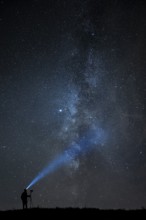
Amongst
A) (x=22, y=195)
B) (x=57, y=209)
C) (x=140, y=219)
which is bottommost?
(x=140, y=219)

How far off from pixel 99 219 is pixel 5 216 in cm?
613

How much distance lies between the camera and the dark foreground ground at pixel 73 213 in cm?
1916

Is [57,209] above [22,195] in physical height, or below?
below

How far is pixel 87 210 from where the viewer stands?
20.8 metres

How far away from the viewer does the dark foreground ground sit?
19156 millimetres

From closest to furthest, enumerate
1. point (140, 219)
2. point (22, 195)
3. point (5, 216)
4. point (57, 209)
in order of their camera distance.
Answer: point (140, 219), point (5, 216), point (57, 209), point (22, 195)

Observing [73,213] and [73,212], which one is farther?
[73,212]

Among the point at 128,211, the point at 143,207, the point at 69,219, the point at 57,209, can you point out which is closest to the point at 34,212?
the point at 57,209

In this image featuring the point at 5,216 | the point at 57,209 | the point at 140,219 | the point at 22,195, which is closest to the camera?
the point at 140,219

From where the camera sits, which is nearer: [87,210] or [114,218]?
[114,218]

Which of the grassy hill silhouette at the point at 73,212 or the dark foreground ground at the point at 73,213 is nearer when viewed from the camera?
the dark foreground ground at the point at 73,213

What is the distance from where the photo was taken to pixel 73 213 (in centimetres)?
1991

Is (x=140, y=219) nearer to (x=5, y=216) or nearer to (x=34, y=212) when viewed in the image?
(x=34, y=212)

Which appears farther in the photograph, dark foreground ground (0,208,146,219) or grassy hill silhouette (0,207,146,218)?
grassy hill silhouette (0,207,146,218)
